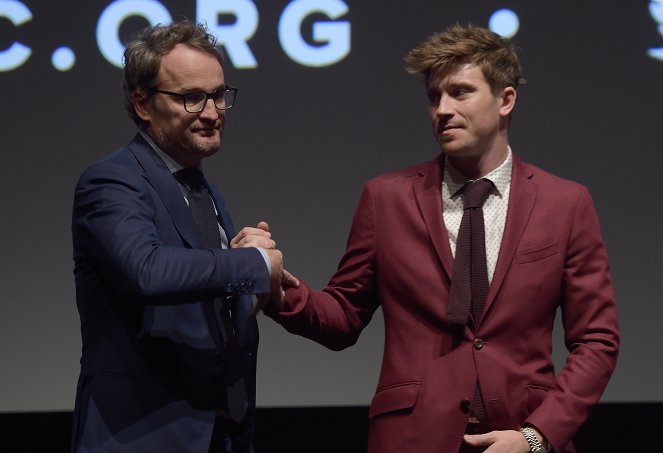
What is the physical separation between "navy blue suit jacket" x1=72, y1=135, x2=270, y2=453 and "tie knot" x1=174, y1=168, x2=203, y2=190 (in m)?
0.13

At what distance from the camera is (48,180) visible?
4.01m

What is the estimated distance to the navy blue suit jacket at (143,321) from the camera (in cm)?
228

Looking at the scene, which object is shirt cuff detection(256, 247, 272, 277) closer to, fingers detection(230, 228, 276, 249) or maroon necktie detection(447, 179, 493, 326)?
fingers detection(230, 228, 276, 249)

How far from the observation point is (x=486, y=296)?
98.0 inches

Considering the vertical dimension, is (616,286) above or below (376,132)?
below

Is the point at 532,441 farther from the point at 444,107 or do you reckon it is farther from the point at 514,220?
the point at 444,107

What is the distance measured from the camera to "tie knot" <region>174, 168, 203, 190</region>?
8.52 ft

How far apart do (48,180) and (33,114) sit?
0.26 m

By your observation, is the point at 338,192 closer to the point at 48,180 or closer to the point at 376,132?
the point at 376,132

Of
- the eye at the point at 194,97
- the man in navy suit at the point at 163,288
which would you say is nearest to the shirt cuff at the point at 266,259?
the man in navy suit at the point at 163,288

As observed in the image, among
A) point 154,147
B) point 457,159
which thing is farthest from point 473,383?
point 154,147

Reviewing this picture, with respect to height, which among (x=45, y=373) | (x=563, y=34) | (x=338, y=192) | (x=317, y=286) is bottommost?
(x=45, y=373)

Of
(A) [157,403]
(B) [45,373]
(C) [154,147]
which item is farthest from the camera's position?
(B) [45,373]

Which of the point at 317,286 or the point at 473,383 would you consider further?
the point at 317,286
